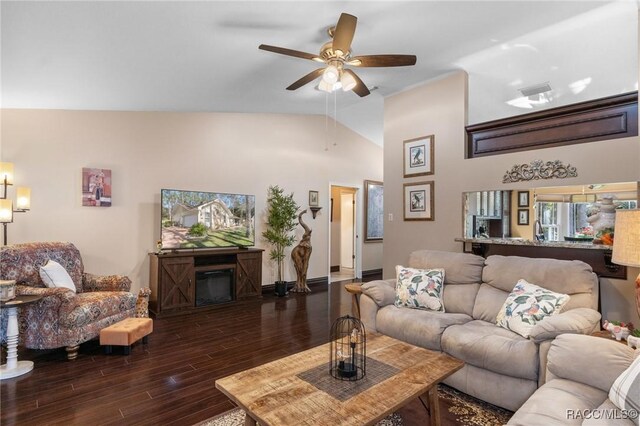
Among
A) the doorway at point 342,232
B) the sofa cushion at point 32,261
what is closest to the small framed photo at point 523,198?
the doorway at point 342,232

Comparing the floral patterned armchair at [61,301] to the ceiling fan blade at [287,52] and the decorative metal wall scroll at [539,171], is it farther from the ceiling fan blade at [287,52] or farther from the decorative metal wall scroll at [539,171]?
the decorative metal wall scroll at [539,171]

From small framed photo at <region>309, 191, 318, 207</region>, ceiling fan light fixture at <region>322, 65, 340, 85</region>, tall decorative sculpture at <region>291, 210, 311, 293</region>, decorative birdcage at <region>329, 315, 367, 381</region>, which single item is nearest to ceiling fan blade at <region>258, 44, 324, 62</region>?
ceiling fan light fixture at <region>322, 65, 340, 85</region>

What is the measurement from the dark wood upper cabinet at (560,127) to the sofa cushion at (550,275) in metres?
1.31

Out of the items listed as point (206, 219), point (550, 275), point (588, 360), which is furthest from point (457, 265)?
point (206, 219)

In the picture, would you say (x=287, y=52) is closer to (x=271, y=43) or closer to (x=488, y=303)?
(x=271, y=43)

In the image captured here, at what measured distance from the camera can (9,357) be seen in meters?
2.73

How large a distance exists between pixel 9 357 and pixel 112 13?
9.54 ft

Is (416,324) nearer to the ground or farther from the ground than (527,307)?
nearer to the ground

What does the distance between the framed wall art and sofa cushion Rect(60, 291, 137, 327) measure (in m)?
1.43

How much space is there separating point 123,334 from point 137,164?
2.64 metres

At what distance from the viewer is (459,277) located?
3154 millimetres

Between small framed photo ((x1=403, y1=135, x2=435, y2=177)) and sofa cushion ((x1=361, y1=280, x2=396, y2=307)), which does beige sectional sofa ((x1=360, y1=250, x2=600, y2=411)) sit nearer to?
sofa cushion ((x1=361, y1=280, x2=396, y2=307))

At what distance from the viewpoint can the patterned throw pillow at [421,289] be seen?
3018 mm

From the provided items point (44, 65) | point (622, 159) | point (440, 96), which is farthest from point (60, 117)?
point (622, 159)
